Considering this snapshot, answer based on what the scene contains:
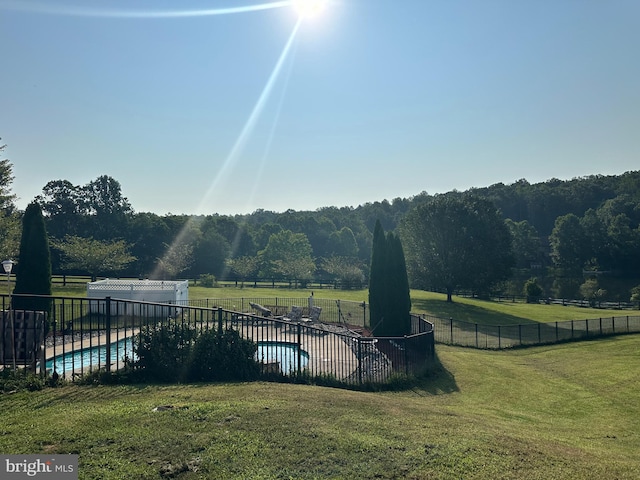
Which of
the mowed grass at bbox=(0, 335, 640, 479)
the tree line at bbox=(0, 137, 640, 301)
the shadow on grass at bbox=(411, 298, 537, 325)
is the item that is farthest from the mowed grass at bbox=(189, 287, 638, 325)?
the mowed grass at bbox=(0, 335, 640, 479)

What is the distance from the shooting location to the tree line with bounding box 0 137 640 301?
149 ft

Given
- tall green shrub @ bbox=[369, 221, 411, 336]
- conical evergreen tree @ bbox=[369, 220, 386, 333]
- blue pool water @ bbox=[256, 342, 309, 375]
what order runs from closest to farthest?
blue pool water @ bbox=[256, 342, 309, 375] < tall green shrub @ bbox=[369, 221, 411, 336] < conical evergreen tree @ bbox=[369, 220, 386, 333]

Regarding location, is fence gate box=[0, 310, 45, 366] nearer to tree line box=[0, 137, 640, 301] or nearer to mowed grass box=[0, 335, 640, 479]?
mowed grass box=[0, 335, 640, 479]

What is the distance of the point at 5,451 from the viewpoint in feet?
17.2

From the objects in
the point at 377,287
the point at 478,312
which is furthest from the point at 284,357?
the point at 478,312

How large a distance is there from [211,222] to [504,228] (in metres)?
55.9

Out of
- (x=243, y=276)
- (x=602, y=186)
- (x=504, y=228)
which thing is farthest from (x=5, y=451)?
(x=602, y=186)

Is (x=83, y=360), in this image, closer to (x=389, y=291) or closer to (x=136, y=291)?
(x=136, y=291)

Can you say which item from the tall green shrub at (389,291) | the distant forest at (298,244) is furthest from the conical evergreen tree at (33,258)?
the distant forest at (298,244)

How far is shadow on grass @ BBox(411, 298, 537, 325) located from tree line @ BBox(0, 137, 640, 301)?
154 inches

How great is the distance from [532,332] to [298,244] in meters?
47.7

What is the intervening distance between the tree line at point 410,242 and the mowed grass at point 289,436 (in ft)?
55.4

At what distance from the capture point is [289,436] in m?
5.84

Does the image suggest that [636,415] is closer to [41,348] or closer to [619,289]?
[41,348]
